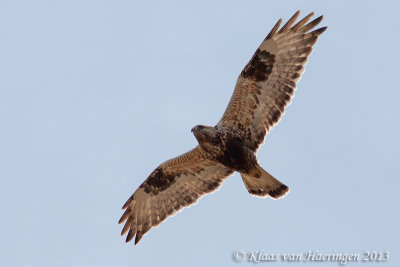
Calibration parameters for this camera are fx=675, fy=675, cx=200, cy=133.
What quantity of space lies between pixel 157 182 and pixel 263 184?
2543mm

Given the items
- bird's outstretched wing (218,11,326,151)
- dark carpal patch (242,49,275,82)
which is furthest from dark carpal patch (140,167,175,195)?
dark carpal patch (242,49,275,82)

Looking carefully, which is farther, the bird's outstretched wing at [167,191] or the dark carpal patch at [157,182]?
the dark carpal patch at [157,182]

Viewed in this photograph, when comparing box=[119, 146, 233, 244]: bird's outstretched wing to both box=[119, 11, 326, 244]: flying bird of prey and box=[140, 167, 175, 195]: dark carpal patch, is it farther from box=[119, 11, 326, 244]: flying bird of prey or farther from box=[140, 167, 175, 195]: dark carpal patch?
box=[119, 11, 326, 244]: flying bird of prey

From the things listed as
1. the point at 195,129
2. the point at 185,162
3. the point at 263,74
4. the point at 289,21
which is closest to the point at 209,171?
the point at 185,162

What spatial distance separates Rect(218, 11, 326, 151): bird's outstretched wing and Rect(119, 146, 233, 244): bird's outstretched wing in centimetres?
132

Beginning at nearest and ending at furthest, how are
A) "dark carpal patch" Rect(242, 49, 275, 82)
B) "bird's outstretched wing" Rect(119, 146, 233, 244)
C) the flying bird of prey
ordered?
the flying bird of prey < "dark carpal patch" Rect(242, 49, 275, 82) < "bird's outstretched wing" Rect(119, 146, 233, 244)

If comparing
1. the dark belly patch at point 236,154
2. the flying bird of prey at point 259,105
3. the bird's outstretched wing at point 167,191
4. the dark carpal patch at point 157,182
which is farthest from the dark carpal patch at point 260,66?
the dark carpal patch at point 157,182

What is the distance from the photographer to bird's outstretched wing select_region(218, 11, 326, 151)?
13664mm

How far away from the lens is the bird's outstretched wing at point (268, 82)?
1366 cm

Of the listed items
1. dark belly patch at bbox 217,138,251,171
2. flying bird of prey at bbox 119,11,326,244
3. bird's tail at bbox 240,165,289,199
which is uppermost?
flying bird of prey at bbox 119,11,326,244

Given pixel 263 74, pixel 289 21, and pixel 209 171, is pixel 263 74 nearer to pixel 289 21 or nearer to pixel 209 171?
pixel 289 21

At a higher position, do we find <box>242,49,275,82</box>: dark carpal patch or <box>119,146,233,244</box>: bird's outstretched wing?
<box>242,49,275,82</box>: dark carpal patch

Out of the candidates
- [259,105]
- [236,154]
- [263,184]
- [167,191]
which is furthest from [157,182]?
[259,105]

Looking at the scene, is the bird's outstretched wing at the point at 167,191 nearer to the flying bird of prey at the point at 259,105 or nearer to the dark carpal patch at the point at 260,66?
the flying bird of prey at the point at 259,105
